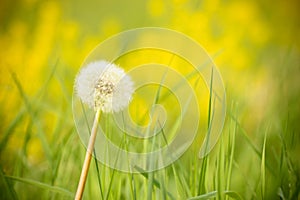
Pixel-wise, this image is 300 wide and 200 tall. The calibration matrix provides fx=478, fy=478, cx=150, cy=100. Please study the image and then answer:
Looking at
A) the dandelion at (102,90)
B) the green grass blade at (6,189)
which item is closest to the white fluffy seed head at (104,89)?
the dandelion at (102,90)

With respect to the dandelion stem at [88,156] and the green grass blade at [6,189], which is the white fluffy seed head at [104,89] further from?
the green grass blade at [6,189]

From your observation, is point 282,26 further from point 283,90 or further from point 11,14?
point 11,14

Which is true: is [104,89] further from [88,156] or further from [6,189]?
[6,189]

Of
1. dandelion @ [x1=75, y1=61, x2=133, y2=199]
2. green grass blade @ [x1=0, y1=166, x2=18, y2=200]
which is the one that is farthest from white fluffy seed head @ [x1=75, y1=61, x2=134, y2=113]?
green grass blade @ [x1=0, y1=166, x2=18, y2=200]

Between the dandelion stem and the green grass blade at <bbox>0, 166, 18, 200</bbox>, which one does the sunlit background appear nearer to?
the green grass blade at <bbox>0, 166, 18, 200</bbox>

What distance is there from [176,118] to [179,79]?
54 mm

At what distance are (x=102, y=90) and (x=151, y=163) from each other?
0.12 m

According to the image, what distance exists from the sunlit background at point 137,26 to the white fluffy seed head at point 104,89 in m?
0.09

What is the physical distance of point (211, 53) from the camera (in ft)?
2.15

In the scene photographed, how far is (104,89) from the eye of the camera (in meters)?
0.49

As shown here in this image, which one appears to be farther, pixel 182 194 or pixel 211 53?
pixel 211 53

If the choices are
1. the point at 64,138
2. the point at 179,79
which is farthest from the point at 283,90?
the point at 64,138

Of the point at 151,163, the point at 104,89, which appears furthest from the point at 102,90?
the point at 151,163

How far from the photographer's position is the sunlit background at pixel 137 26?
63 cm
